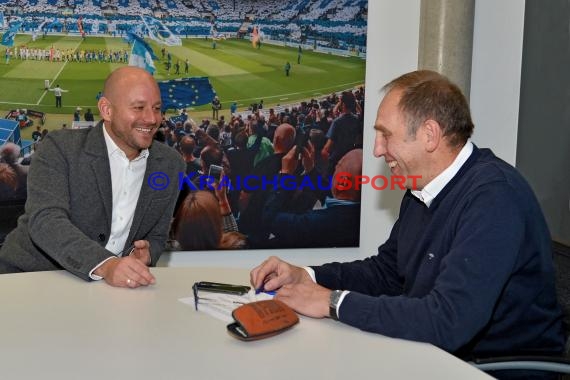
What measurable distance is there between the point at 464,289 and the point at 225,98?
Result: 2.69 m

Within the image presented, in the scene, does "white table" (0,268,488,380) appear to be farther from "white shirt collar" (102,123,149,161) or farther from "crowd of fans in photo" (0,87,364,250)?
"crowd of fans in photo" (0,87,364,250)

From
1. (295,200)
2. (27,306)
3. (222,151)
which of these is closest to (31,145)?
(222,151)

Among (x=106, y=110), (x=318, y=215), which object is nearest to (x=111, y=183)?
(x=106, y=110)

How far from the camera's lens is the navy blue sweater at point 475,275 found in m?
2.04

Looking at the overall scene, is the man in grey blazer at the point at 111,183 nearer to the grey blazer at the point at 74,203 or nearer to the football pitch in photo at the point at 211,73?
the grey blazer at the point at 74,203

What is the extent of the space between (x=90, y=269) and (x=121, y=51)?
6.48 feet

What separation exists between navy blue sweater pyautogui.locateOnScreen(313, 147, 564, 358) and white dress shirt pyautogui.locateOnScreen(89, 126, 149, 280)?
3.44ft

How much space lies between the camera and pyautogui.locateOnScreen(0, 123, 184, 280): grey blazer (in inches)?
115

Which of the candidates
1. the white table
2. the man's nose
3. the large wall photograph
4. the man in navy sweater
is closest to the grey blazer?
the man's nose

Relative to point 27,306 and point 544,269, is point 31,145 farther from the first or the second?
point 544,269

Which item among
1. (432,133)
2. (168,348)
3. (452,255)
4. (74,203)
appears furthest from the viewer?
(74,203)

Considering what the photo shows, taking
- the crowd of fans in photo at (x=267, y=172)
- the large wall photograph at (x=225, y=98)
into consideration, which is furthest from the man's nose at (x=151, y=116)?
the crowd of fans in photo at (x=267, y=172)

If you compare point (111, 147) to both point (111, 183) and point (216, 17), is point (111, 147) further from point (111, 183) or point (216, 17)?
point (216, 17)

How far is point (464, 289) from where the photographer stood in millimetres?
2027
